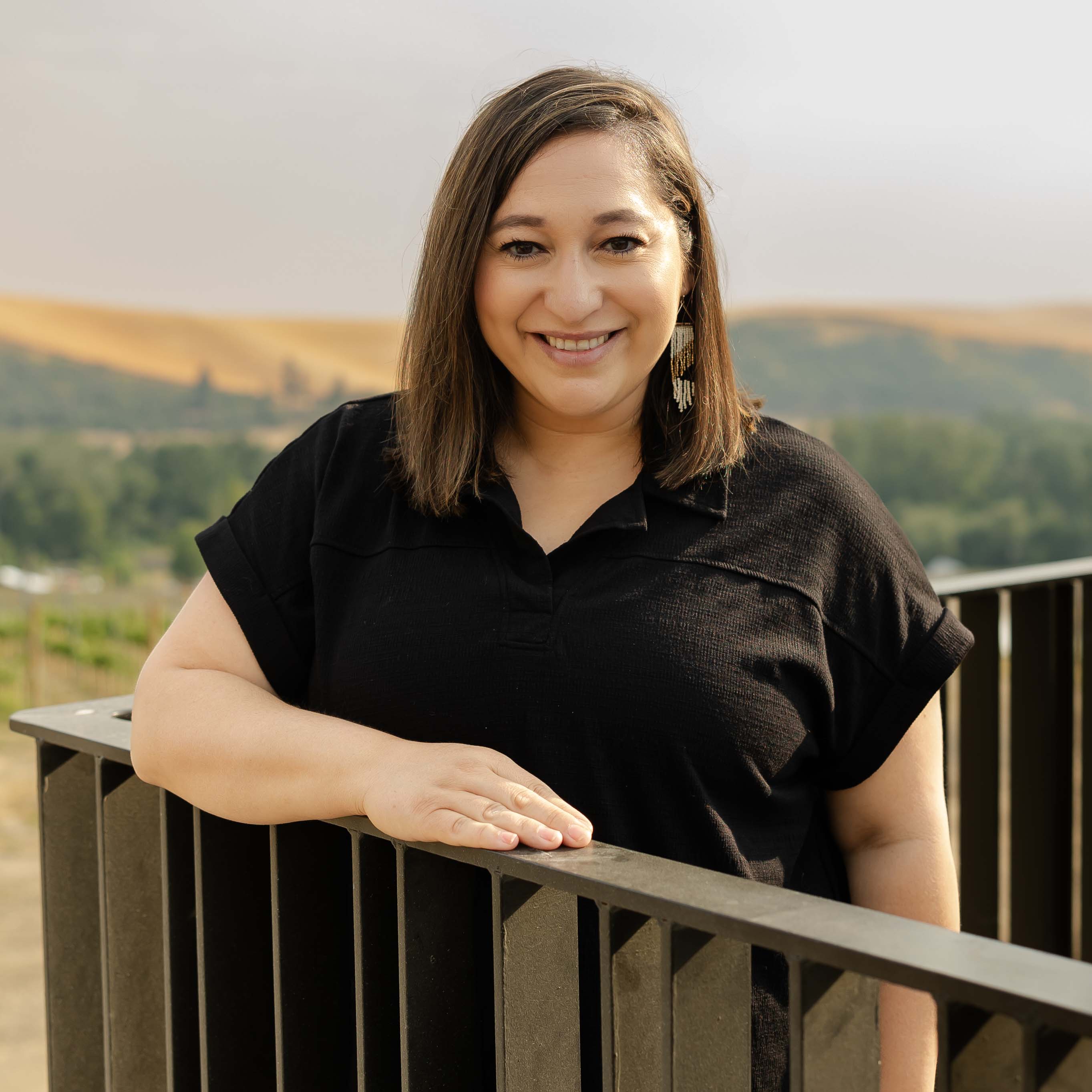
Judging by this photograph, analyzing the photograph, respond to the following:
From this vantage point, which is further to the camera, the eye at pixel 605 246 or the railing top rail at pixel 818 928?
the eye at pixel 605 246

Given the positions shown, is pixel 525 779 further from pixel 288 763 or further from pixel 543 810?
pixel 288 763

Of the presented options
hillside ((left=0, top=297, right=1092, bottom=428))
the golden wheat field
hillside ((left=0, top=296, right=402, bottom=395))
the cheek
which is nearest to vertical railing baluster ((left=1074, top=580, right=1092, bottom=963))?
the cheek

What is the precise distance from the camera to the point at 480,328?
154 cm

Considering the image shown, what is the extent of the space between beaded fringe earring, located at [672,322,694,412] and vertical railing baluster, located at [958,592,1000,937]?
96cm

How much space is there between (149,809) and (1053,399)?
104 feet

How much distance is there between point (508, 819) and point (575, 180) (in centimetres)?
73

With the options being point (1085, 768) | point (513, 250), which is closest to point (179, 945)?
point (513, 250)

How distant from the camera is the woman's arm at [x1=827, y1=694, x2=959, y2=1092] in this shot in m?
1.40

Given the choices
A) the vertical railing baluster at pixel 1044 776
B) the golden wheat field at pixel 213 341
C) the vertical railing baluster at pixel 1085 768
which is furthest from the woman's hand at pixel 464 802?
the golden wheat field at pixel 213 341

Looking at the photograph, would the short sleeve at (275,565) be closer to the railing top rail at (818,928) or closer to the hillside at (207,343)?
the railing top rail at (818,928)

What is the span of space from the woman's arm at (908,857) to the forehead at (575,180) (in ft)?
2.25

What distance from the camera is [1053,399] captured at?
A: 99.6ft

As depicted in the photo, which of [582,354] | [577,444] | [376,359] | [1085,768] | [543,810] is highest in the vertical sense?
[376,359]

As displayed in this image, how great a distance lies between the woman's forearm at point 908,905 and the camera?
1.40 meters
